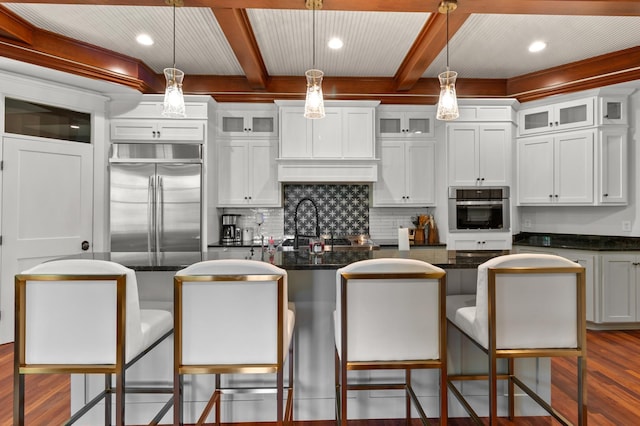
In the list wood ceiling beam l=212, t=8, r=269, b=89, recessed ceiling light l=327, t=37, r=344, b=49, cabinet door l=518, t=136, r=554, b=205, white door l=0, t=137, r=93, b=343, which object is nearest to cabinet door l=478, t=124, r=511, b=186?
cabinet door l=518, t=136, r=554, b=205

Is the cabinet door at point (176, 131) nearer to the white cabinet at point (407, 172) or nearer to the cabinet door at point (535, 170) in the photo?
the white cabinet at point (407, 172)

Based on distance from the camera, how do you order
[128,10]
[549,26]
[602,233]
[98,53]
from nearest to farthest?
[128,10]
[549,26]
[98,53]
[602,233]

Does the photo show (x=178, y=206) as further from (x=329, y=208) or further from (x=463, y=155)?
(x=463, y=155)

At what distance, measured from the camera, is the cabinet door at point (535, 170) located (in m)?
4.18

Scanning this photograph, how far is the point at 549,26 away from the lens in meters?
3.12

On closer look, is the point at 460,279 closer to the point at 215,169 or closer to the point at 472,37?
the point at 472,37

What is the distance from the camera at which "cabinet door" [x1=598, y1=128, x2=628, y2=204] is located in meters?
3.90

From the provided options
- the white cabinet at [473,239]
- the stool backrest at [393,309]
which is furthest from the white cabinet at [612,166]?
the stool backrest at [393,309]

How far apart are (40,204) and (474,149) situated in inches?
185

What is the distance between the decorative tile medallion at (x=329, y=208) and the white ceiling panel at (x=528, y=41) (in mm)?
1762

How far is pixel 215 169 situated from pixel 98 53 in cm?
160

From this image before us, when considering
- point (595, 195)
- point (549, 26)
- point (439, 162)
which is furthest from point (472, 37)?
point (595, 195)

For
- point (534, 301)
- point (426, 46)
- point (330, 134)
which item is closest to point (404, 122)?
point (330, 134)

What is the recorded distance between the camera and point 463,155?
422cm
